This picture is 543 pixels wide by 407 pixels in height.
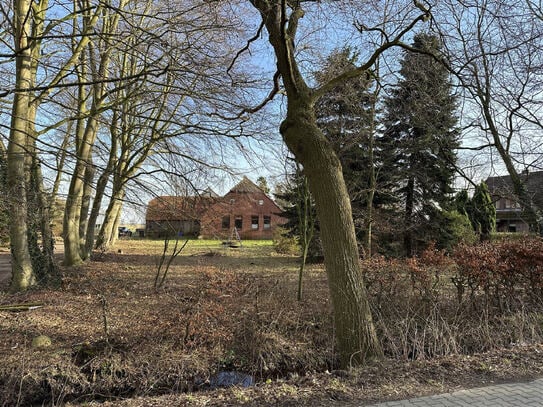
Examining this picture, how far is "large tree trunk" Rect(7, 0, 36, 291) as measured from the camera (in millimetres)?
7398

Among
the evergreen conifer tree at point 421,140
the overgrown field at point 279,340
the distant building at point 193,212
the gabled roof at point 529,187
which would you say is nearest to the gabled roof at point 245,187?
the distant building at point 193,212

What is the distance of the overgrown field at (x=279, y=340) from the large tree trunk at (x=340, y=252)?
0.30m

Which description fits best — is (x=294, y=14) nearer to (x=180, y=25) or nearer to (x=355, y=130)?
(x=180, y=25)

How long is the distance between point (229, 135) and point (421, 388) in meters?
5.90

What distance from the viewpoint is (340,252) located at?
4.59 m

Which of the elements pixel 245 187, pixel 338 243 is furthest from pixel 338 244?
pixel 245 187

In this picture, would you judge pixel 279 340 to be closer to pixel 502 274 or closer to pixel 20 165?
pixel 502 274

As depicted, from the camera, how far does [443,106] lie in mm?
10805

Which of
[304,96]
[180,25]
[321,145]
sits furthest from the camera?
[180,25]

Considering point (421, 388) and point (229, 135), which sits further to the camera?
point (229, 135)

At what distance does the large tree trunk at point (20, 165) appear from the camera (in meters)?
7.40

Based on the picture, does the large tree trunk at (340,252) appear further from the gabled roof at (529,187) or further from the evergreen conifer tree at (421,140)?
the gabled roof at (529,187)

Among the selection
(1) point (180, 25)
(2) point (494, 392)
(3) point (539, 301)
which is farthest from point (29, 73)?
(3) point (539, 301)

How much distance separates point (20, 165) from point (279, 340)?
6200 millimetres
